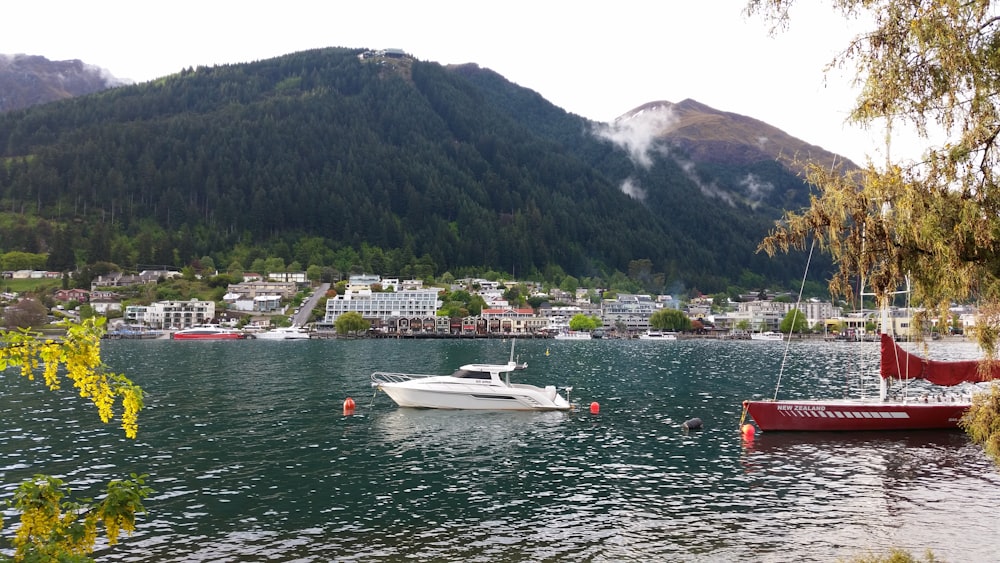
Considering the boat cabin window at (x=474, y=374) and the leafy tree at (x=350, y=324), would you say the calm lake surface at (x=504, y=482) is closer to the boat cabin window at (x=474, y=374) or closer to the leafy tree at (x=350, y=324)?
the boat cabin window at (x=474, y=374)

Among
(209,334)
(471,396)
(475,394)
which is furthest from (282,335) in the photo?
(475,394)

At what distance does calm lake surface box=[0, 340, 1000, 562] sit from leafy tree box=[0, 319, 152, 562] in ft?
31.1

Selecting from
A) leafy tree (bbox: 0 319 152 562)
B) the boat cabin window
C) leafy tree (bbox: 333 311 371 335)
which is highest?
leafy tree (bbox: 0 319 152 562)

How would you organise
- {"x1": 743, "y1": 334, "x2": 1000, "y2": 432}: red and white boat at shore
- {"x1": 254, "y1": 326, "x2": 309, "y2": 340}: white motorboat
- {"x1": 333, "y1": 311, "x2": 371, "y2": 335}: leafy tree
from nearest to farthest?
{"x1": 743, "y1": 334, "x2": 1000, "y2": 432}: red and white boat at shore
{"x1": 254, "y1": 326, "x2": 309, "y2": 340}: white motorboat
{"x1": 333, "y1": 311, "x2": 371, "y2": 335}: leafy tree

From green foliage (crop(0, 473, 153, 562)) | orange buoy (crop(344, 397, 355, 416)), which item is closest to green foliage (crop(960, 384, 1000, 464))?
green foliage (crop(0, 473, 153, 562))

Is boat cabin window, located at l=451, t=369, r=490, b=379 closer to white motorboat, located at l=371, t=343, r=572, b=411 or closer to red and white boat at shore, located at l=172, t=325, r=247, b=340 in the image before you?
white motorboat, located at l=371, t=343, r=572, b=411

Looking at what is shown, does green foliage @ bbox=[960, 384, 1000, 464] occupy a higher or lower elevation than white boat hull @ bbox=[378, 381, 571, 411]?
higher

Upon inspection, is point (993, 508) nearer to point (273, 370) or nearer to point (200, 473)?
point (200, 473)

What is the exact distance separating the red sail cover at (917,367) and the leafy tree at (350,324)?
16562cm

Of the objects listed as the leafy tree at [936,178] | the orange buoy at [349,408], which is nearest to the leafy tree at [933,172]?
the leafy tree at [936,178]

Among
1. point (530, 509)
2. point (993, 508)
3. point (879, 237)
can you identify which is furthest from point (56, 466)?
point (993, 508)

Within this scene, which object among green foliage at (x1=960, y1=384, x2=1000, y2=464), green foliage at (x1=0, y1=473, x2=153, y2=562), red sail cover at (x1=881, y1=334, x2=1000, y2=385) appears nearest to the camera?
green foliage at (x1=0, y1=473, x2=153, y2=562)

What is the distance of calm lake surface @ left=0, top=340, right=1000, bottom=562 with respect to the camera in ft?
61.2

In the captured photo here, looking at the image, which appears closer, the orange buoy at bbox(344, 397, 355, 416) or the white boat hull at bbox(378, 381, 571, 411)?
the orange buoy at bbox(344, 397, 355, 416)
